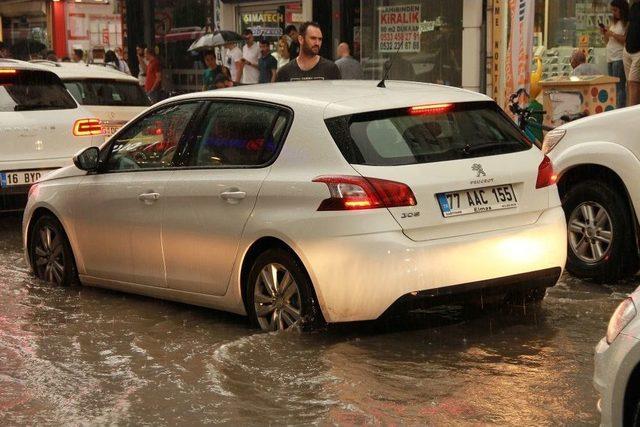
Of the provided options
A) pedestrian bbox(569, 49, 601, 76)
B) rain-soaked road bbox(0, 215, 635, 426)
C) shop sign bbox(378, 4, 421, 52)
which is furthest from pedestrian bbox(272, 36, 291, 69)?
rain-soaked road bbox(0, 215, 635, 426)

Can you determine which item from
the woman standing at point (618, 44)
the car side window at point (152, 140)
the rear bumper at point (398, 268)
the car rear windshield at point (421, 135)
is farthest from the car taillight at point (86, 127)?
the woman standing at point (618, 44)

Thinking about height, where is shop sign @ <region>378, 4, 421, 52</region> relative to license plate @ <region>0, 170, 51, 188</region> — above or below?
above

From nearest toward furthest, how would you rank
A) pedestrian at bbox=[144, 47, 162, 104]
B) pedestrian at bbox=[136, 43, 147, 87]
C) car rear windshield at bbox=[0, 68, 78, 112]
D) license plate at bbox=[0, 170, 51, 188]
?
license plate at bbox=[0, 170, 51, 188]
car rear windshield at bbox=[0, 68, 78, 112]
pedestrian at bbox=[144, 47, 162, 104]
pedestrian at bbox=[136, 43, 147, 87]

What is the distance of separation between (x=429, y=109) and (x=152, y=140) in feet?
7.03

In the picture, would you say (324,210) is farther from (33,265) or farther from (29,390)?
(33,265)

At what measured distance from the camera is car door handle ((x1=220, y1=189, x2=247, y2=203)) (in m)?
7.25

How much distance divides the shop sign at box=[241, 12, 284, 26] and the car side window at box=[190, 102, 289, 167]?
55.0 ft

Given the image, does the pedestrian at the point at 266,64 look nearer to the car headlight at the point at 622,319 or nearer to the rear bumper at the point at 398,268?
the rear bumper at the point at 398,268

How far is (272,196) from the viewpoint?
7.05 m

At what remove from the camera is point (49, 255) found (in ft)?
30.6

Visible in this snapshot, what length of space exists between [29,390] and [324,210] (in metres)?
1.86

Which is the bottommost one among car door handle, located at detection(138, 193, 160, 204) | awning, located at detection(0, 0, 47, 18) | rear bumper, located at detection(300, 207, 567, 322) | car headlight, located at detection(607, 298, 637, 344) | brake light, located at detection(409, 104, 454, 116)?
rear bumper, located at detection(300, 207, 567, 322)

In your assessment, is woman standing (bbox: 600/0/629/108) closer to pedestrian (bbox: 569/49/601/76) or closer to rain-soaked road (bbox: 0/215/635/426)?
pedestrian (bbox: 569/49/601/76)

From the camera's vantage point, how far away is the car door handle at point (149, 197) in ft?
26.0
